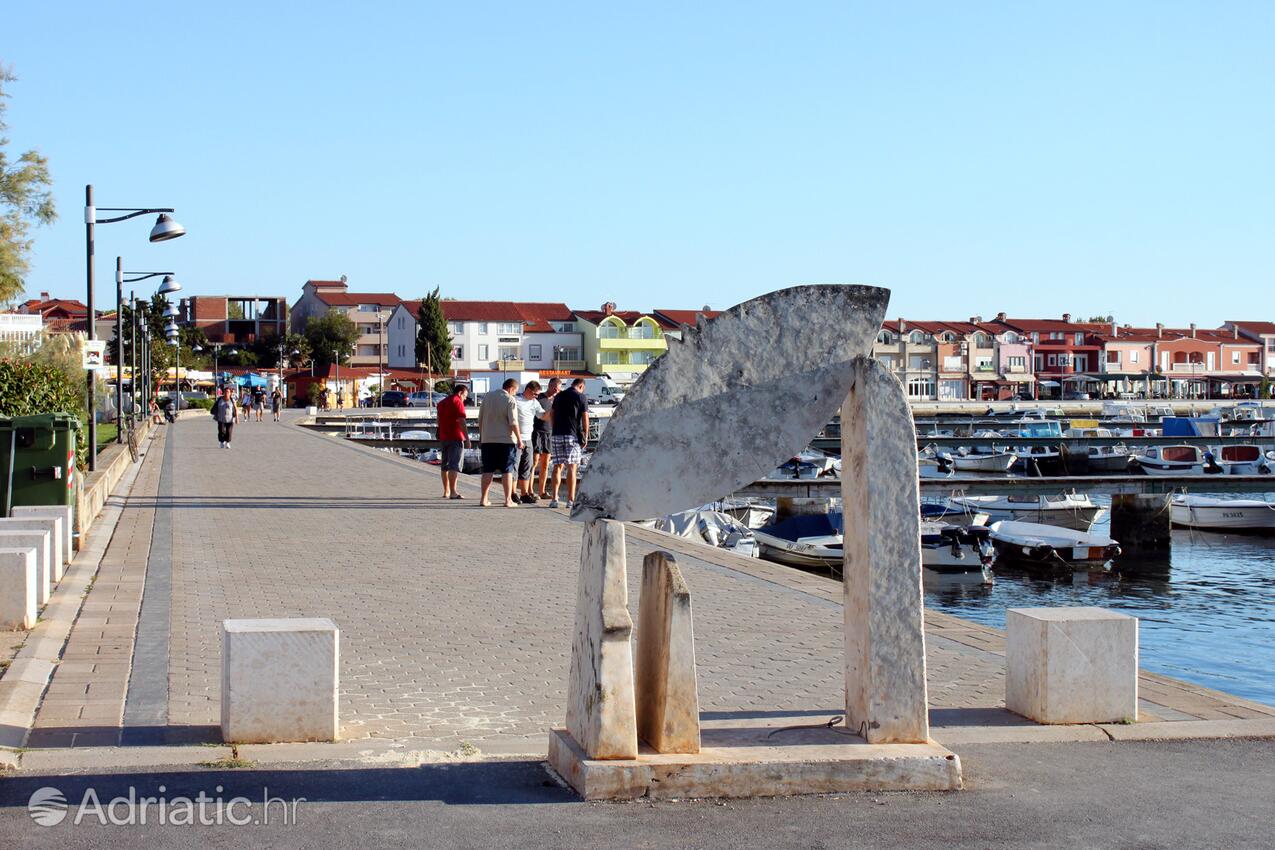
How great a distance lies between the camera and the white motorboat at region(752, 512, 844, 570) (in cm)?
2751

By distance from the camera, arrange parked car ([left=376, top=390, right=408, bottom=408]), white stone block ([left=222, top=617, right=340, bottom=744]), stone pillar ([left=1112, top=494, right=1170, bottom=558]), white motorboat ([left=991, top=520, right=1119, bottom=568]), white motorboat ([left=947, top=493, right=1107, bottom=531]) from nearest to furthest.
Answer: white stone block ([left=222, top=617, right=340, bottom=744]) < white motorboat ([left=991, top=520, right=1119, bottom=568]) < stone pillar ([left=1112, top=494, right=1170, bottom=558]) < white motorboat ([left=947, top=493, right=1107, bottom=531]) < parked car ([left=376, top=390, right=408, bottom=408])

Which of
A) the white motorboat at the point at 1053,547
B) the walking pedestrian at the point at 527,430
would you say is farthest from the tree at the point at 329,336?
the walking pedestrian at the point at 527,430

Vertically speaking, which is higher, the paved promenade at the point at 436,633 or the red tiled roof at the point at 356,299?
the red tiled roof at the point at 356,299

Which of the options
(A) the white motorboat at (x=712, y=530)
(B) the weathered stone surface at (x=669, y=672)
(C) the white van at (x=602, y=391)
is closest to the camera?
(B) the weathered stone surface at (x=669, y=672)

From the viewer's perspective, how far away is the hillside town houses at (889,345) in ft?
397

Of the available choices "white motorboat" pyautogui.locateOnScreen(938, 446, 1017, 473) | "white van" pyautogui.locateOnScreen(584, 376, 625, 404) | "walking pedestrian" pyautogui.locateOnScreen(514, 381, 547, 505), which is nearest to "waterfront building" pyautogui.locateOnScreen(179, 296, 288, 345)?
"white van" pyautogui.locateOnScreen(584, 376, 625, 404)

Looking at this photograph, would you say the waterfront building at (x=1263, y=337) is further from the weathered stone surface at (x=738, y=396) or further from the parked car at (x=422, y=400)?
the weathered stone surface at (x=738, y=396)

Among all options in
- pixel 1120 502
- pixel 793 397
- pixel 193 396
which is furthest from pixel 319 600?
pixel 193 396

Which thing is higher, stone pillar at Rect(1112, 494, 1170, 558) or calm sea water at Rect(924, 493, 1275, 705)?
stone pillar at Rect(1112, 494, 1170, 558)

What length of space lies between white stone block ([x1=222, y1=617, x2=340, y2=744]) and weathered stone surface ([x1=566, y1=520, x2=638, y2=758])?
1.36 m

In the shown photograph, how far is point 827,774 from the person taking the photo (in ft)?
19.9

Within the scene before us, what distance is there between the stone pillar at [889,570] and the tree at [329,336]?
395ft

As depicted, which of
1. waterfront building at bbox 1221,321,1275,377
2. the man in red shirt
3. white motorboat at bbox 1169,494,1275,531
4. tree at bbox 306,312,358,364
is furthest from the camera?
waterfront building at bbox 1221,321,1275,377

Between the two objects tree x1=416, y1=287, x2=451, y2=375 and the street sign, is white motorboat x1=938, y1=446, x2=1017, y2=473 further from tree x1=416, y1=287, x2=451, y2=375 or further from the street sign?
tree x1=416, y1=287, x2=451, y2=375
